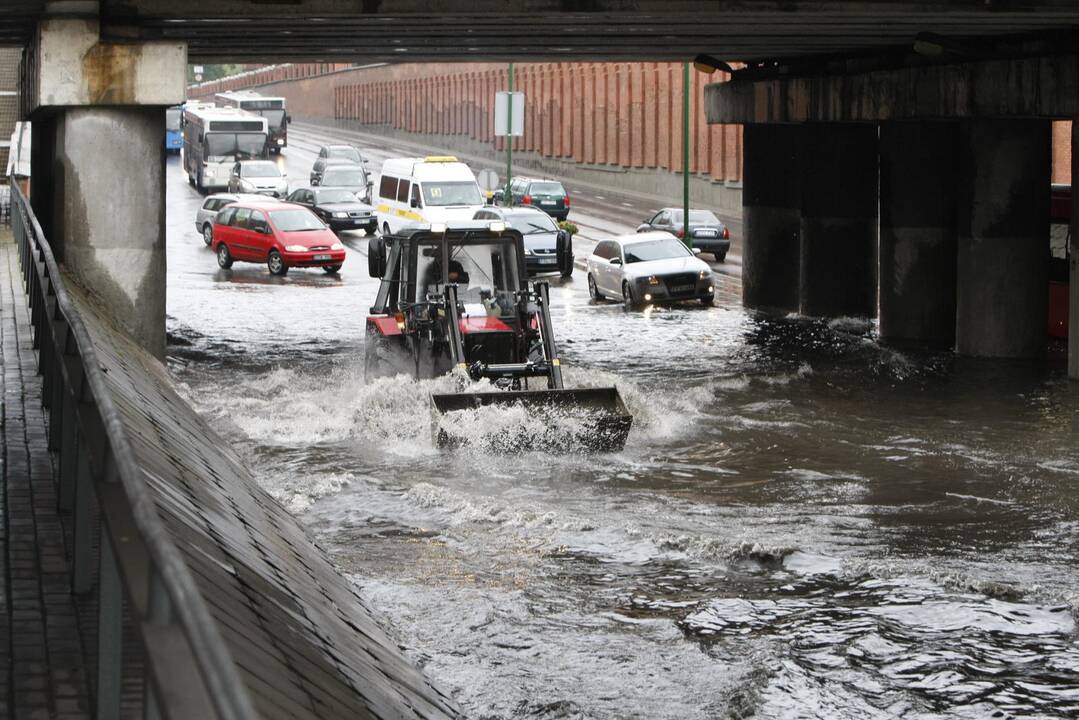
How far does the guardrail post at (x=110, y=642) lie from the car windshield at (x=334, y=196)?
1889 inches

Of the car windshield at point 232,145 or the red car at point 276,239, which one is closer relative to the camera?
the red car at point 276,239

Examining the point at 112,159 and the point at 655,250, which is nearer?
the point at 112,159

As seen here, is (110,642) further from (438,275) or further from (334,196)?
(334,196)

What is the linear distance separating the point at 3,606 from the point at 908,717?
17.3ft

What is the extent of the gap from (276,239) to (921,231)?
59.4ft

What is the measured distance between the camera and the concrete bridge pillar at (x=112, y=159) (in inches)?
797

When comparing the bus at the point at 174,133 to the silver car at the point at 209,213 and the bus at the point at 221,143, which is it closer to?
the bus at the point at 221,143

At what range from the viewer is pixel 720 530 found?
14.6 meters

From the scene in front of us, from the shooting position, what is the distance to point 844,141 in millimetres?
32938

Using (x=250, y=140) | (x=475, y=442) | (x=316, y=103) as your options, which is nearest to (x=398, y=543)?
(x=475, y=442)

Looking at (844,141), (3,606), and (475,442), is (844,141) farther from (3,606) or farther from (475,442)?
(3,606)

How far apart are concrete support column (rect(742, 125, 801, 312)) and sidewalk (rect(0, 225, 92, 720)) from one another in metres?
24.9

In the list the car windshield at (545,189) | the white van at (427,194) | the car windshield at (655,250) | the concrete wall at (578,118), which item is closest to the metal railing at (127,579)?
the car windshield at (655,250)

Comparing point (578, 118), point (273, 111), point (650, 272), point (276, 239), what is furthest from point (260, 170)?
point (650, 272)
